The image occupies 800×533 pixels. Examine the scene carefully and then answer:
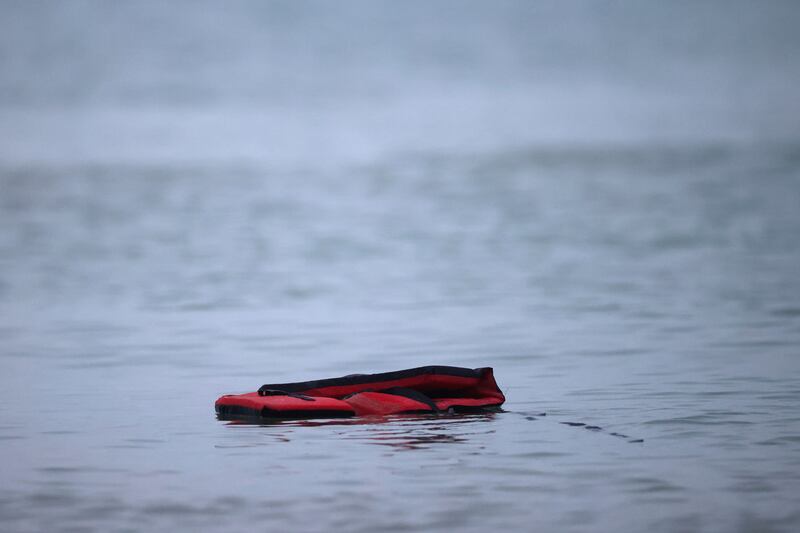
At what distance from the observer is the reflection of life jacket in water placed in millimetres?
8516

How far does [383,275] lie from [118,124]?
7025cm

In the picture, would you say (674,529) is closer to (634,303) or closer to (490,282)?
(634,303)

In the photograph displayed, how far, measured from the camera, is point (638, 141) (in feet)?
280

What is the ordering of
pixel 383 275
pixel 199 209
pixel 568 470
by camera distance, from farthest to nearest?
1. pixel 199 209
2. pixel 383 275
3. pixel 568 470

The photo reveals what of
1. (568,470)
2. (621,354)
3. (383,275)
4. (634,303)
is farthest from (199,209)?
(568,470)

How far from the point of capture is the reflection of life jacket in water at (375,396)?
8.52 metres

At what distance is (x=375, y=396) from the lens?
8672 millimetres

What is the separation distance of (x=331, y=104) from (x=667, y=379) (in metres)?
88.2

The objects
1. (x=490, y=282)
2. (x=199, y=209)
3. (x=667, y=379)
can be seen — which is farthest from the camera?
(x=199, y=209)

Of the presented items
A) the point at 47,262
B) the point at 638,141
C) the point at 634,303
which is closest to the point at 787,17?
the point at 638,141

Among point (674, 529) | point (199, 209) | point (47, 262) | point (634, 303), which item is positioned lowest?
point (674, 529)

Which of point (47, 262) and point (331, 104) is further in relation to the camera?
point (331, 104)

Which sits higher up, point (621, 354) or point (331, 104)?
point (331, 104)

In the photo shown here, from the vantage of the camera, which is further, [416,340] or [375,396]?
[416,340]
